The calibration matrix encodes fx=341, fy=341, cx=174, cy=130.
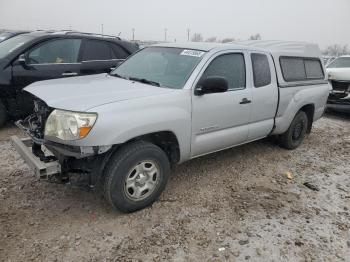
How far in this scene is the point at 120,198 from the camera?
3334 millimetres

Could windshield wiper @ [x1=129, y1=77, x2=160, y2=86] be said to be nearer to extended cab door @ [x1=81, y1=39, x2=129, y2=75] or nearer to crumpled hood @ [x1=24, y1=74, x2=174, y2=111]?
crumpled hood @ [x1=24, y1=74, x2=174, y2=111]

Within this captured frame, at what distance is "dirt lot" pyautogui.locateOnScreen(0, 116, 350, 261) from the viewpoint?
3.01m

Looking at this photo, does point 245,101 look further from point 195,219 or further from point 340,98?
point 340,98

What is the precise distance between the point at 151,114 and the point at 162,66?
106 cm

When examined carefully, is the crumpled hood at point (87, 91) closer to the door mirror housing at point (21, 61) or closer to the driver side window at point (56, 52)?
the door mirror housing at point (21, 61)

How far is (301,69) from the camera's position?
5746mm

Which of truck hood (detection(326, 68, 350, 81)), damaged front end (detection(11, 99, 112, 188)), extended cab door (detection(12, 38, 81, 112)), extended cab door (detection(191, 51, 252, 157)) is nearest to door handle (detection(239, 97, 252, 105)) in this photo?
extended cab door (detection(191, 51, 252, 157))

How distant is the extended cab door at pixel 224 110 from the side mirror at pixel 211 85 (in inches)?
3.0

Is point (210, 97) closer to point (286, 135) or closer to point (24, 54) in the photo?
point (286, 135)

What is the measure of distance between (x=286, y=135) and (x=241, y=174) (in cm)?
146

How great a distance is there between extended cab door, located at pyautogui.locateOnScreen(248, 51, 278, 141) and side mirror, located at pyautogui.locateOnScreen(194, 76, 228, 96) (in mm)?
963

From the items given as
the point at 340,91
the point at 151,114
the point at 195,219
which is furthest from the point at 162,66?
the point at 340,91

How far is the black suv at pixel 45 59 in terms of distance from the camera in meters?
5.70

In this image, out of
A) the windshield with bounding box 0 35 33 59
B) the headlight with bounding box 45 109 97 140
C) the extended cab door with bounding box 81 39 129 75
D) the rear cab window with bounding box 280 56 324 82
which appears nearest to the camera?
the headlight with bounding box 45 109 97 140
